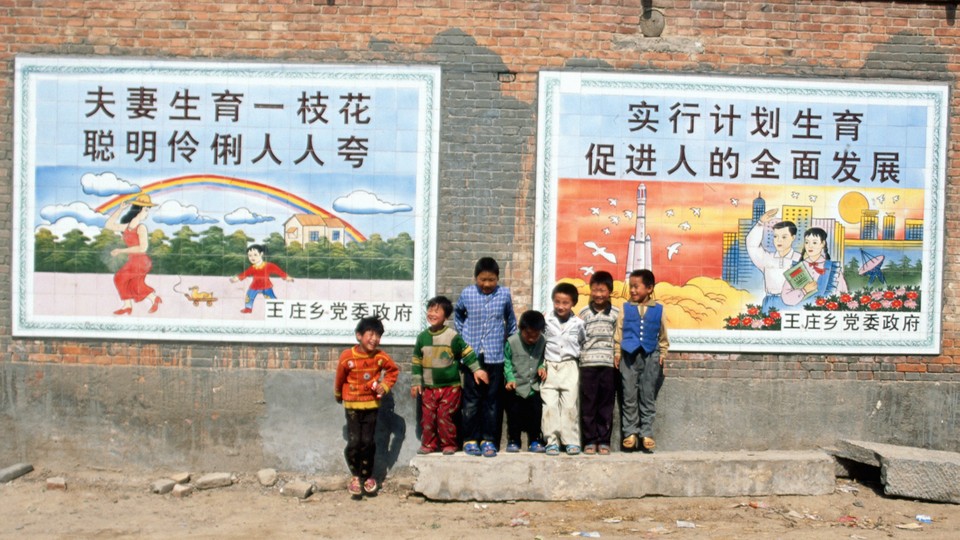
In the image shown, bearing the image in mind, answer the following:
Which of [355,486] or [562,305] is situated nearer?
[355,486]

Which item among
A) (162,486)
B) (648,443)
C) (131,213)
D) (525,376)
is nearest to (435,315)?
(525,376)

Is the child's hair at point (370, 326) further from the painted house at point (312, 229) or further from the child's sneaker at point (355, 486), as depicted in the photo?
the child's sneaker at point (355, 486)

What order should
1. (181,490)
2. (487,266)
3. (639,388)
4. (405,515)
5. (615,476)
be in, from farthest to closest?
(639,388), (487,266), (181,490), (615,476), (405,515)

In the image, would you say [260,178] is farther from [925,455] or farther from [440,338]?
[925,455]

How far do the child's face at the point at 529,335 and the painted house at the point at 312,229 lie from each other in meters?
1.56

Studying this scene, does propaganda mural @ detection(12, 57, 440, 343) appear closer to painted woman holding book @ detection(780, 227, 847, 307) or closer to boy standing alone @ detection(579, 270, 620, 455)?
boy standing alone @ detection(579, 270, 620, 455)

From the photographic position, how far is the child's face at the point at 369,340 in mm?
7078

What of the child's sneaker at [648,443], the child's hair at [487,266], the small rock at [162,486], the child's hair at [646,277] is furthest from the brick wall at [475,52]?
the small rock at [162,486]

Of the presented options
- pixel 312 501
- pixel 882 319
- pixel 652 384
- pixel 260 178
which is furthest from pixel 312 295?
pixel 882 319

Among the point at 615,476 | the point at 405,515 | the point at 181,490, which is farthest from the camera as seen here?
the point at 181,490

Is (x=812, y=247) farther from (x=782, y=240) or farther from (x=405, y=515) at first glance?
(x=405, y=515)

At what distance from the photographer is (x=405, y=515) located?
6.80 metres

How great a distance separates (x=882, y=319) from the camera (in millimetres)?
7801

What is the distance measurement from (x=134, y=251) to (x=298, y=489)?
229 centimetres
